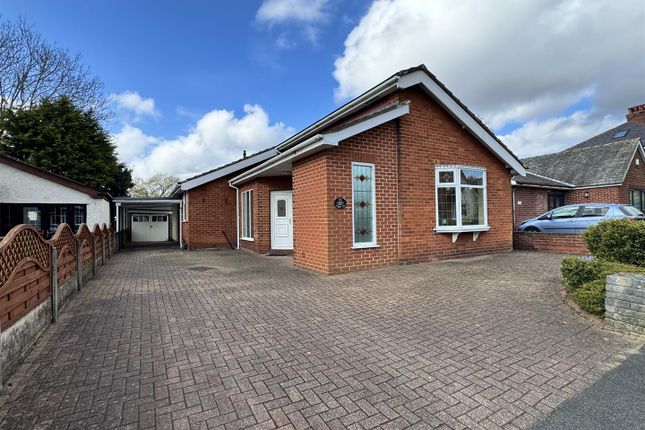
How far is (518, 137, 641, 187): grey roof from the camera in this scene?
1869 centimetres

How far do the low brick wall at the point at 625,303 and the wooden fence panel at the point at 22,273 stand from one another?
6478 mm

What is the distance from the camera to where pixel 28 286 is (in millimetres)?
3801

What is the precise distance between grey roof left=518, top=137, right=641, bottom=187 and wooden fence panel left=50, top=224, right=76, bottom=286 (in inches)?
691

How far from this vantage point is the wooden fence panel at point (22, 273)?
10.4ft

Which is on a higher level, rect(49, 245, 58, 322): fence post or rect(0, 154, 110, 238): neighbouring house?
rect(0, 154, 110, 238): neighbouring house

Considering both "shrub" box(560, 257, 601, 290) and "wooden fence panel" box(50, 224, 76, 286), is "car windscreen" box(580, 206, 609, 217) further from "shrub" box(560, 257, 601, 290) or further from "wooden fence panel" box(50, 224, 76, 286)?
"wooden fence panel" box(50, 224, 76, 286)

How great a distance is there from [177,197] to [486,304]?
17.2 meters

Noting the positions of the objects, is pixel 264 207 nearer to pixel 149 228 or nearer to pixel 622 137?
pixel 149 228

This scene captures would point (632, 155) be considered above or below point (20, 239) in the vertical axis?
above

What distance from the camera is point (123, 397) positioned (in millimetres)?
2695

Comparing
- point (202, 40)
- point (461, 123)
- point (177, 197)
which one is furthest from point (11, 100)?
point (461, 123)

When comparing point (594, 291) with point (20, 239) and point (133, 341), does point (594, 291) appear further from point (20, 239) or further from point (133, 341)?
point (20, 239)

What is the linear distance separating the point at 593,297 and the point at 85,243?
31.5 ft

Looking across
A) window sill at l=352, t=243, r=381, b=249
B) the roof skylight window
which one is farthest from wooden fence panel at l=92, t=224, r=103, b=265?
the roof skylight window
